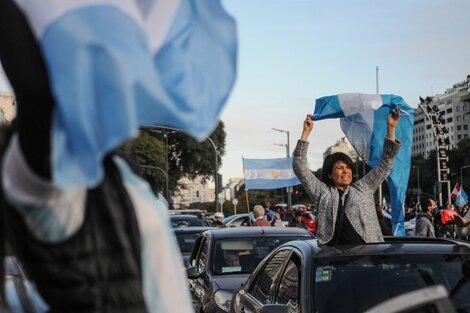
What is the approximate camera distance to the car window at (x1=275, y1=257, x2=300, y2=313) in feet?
17.7

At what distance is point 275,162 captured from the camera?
29062 millimetres

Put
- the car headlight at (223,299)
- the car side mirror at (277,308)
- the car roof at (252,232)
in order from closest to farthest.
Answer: the car side mirror at (277,308), the car headlight at (223,299), the car roof at (252,232)

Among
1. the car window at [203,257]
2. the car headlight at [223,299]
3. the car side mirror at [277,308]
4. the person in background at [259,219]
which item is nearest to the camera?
the car side mirror at [277,308]

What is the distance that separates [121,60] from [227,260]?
817cm

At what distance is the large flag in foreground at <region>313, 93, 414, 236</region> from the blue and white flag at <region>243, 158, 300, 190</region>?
19.8 meters

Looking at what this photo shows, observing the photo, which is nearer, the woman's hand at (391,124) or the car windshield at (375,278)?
the car windshield at (375,278)

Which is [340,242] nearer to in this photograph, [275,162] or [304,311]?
[304,311]

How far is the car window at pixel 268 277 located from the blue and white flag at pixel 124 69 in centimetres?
424

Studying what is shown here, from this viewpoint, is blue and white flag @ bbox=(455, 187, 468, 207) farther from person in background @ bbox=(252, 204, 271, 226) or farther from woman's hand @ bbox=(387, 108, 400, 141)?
woman's hand @ bbox=(387, 108, 400, 141)

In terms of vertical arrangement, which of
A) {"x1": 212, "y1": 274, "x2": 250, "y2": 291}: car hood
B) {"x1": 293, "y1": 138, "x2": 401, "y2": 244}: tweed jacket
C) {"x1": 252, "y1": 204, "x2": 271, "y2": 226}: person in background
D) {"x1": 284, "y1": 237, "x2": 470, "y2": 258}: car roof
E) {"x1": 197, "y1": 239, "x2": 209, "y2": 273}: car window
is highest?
{"x1": 293, "y1": 138, "x2": 401, "y2": 244}: tweed jacket

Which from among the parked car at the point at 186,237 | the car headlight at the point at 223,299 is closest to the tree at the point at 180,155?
the parked car at the point at 186,237

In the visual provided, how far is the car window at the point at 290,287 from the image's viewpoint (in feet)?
17.7

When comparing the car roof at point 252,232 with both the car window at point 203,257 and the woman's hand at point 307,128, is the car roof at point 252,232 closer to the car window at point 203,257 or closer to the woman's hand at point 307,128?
the car window at point 203,257

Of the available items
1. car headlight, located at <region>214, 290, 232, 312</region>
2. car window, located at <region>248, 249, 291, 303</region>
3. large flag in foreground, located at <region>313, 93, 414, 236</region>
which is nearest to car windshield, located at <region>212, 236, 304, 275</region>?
car headlight, located at <region>214, 290, 232, 312</region>
